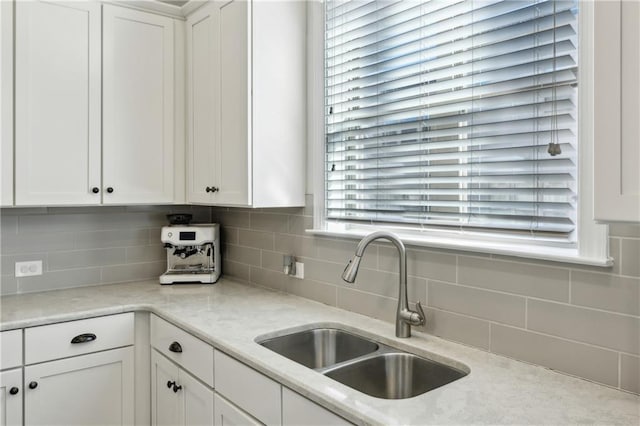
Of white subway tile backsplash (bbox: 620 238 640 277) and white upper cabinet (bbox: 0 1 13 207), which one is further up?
white upper cabinet (bbox: 0 1 13 207)

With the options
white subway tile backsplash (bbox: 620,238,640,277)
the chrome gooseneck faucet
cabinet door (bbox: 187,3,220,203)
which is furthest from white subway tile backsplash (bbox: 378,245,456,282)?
cabinet door (bbox: 187,3,220,203)

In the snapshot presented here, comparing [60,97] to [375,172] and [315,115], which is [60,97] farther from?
[375,172]

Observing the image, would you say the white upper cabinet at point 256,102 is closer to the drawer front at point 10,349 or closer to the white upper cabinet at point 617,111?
the drawer front at point 10,349

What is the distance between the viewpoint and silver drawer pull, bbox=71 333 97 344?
2148 millimetres

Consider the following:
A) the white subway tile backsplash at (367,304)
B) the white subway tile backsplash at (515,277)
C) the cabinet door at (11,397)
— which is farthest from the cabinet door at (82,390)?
the white subway tile backsplash at (515,277)

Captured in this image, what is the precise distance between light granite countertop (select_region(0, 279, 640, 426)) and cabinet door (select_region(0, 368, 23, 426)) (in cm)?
21

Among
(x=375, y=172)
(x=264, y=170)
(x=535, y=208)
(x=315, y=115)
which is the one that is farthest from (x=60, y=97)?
(x=535, y=208)

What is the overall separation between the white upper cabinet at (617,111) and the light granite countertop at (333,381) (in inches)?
21.8

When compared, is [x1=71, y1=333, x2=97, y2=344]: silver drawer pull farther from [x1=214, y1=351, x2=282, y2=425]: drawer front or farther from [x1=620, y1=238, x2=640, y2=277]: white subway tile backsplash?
[x1=620, y1=238, x2=640, y2=277]: white subway tile backsplash

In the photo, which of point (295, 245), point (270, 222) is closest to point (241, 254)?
point (270, 222)

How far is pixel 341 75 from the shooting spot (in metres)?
2.19

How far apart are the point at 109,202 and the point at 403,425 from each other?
6.69 ft

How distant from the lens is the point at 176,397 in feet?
6.75

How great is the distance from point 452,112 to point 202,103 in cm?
142
